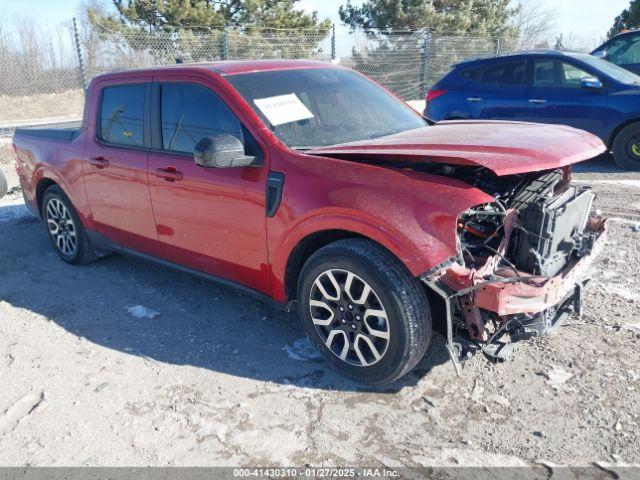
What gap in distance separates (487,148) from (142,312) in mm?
2790

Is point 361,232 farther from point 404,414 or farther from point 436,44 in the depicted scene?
point 436,44

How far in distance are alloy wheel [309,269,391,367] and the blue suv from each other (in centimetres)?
630

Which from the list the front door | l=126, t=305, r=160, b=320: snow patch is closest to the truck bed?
the front door

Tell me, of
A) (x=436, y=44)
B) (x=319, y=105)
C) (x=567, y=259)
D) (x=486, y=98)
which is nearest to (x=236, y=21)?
(x=436, y=44)

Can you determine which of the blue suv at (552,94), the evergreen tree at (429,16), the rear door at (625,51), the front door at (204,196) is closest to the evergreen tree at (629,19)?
the evergreen tree at (429,16)

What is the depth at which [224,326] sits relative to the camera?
13.1ft

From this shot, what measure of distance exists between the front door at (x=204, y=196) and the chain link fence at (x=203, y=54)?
24.6 ft

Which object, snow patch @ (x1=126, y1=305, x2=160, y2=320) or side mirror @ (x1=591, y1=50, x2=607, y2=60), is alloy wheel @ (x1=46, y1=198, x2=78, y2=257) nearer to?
snow patch @ (x1=126, y1=305, x2=160, y2=320)

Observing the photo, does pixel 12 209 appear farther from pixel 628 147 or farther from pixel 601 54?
pixel 601 54

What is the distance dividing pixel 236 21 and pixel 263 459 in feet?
66.2

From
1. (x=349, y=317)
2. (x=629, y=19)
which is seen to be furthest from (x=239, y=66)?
(x=629, y=19)

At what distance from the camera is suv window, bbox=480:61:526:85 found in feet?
27.8

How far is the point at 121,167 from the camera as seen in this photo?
4.34 m

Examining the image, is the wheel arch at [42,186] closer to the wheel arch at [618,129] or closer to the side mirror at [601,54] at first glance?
the wheel arch at [618,129]
